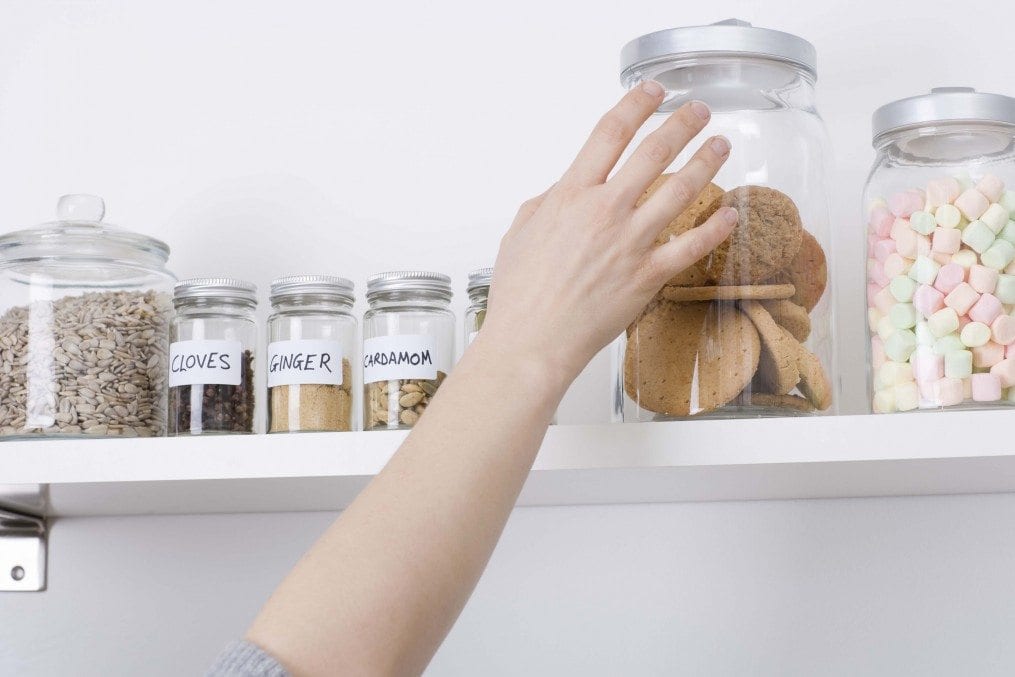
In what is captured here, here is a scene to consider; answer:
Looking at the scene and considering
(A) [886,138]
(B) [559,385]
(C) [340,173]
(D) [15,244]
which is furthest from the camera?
(C) [340,173]

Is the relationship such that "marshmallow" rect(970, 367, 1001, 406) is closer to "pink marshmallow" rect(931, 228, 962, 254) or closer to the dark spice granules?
"pink marshmallow" rect(931, 228, 962, 254)

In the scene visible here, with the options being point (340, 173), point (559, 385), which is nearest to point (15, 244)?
point (340, 173)

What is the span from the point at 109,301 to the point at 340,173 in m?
0.29

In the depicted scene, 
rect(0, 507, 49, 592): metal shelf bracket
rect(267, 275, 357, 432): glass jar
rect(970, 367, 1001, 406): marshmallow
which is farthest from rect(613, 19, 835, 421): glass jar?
rect(0, 507, 49, 592): metal shelf bracket

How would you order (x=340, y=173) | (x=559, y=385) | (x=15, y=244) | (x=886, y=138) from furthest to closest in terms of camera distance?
(x=340, y=173) < (x=15, y=244) < (x=886, y=138) < (x=559, y=385)

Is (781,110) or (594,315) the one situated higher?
(781,110)

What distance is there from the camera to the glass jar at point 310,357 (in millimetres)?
832

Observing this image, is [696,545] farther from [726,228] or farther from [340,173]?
[340,173]

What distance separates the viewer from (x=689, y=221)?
75 cm

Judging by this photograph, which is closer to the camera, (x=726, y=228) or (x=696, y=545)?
(x=726, y=228)

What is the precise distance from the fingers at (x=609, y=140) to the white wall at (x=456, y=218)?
327 millimetres

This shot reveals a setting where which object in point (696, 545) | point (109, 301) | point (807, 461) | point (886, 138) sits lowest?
point (696, 545)

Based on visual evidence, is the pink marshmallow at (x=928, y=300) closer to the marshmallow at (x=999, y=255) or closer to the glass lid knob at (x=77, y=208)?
the marshmallow at (x=999, y=255)

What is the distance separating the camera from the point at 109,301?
877 mm
